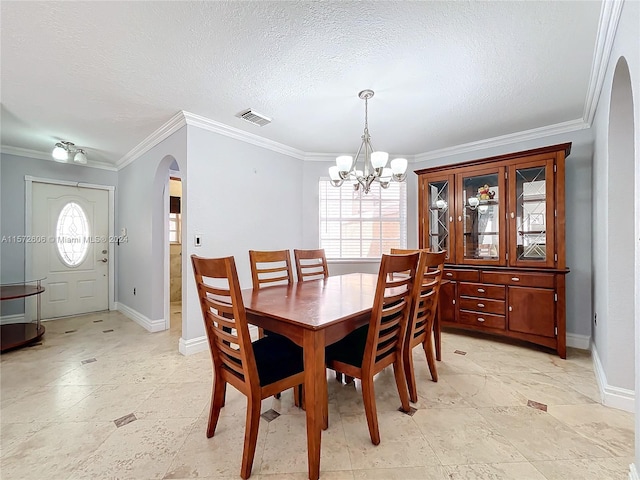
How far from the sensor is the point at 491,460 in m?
1.47

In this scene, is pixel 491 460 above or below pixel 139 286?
below

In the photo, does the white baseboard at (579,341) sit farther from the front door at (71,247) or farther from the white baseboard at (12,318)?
the white baseboard at (12,318)

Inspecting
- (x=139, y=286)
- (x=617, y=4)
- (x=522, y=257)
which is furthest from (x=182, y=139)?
(x=522, y=257)

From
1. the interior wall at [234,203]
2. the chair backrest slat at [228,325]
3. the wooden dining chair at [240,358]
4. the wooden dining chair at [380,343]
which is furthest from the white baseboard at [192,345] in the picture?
the wooden dining chair at [380,343]

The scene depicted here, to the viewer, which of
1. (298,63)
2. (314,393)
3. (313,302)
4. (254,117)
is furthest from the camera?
(254,117)

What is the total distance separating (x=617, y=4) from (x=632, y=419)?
7.85 feet

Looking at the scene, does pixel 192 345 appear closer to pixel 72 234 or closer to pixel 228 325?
pixel 228 325

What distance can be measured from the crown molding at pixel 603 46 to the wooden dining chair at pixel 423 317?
1.57 m

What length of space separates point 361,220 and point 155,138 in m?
2.88

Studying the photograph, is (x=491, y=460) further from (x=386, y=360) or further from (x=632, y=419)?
(x=632, y=419)

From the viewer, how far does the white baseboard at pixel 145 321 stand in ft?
11.8

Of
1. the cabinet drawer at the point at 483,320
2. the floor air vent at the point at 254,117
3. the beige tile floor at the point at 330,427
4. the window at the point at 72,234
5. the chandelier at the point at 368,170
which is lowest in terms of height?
the beige tile floor at the point at 330,427

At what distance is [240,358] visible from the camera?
1.38m

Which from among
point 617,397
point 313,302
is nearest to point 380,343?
point 313,302
